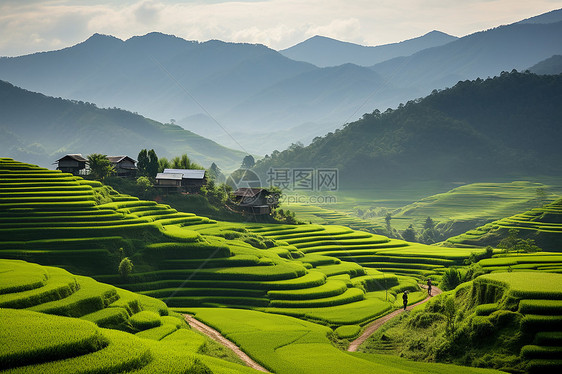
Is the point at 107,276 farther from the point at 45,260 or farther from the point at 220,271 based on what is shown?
the point at 220,271

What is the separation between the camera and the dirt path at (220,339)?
96.0ft

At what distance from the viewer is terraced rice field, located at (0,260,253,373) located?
18.6 m

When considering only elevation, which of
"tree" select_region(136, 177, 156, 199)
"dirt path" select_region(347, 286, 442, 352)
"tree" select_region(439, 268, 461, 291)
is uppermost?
"tree" select_region(136, 177, 156, 199)

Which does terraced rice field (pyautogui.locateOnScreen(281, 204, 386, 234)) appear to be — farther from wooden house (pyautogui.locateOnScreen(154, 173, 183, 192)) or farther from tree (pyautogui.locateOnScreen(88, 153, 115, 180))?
tree (pyautogui.locateOnScreen(88, 153, 115, 180))

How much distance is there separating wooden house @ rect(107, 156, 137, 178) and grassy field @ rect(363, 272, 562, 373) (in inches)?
2242

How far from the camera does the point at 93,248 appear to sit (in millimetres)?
46281

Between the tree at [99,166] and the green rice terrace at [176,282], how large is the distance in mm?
8574

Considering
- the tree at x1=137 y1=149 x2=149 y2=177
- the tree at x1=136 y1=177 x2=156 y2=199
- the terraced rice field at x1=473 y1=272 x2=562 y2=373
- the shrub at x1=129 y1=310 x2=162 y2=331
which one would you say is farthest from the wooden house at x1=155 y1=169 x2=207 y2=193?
the terraced rice field at x1=473 y1=272 x2=562 y2=373

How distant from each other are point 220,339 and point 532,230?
6201cm

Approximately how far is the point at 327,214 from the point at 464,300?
102161mm

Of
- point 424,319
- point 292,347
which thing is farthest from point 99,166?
point 424,319

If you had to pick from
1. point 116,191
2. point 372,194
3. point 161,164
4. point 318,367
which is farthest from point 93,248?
point 372,194

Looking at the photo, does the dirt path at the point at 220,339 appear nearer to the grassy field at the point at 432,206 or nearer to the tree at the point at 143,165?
the tree at the point at 143,165

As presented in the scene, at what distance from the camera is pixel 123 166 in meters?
79.3
